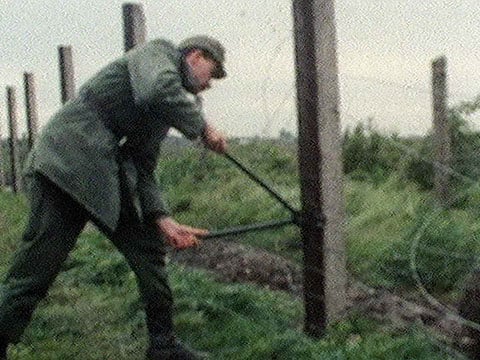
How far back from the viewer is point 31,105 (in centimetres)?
1689

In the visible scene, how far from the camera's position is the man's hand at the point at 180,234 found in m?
4.41

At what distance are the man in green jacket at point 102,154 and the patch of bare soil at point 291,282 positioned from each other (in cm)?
148

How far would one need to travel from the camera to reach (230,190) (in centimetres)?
1114

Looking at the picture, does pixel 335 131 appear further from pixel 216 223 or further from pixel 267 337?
pixel 216 223

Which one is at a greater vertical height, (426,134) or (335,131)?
(335,131)

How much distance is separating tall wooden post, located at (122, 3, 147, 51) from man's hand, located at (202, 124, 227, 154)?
361cm

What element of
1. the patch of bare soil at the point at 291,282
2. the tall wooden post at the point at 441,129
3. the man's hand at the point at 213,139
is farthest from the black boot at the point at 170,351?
A: the tall wooden post at the point at 441,129

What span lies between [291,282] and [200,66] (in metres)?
3.04

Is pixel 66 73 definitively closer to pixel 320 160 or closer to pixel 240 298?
pixel 240 298

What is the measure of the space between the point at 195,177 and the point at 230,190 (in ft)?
7.12

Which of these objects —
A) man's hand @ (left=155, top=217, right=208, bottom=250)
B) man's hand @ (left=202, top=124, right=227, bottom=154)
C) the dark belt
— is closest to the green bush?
man's hand @ (left=202, top=124, right=227, bottom=154)

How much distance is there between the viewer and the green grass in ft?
15.9

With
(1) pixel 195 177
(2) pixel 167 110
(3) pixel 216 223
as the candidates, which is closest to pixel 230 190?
(3) pixel 216 223

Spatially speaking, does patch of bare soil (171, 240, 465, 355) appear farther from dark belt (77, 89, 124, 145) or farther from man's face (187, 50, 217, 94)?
dark belt (77, 89, 124, 145)
